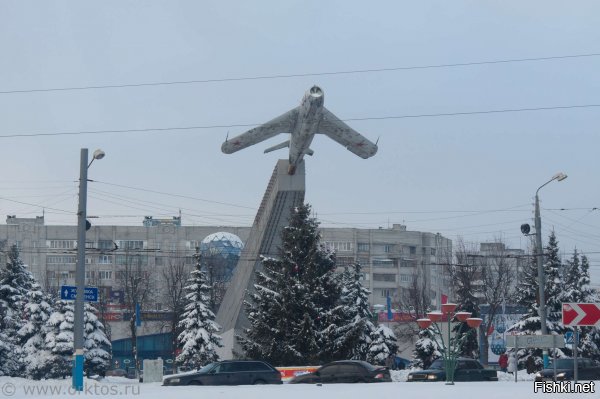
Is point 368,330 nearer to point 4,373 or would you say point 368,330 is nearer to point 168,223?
point 4,373

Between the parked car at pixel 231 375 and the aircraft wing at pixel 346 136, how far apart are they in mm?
17441

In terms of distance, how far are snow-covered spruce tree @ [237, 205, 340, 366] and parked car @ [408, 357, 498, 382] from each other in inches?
296

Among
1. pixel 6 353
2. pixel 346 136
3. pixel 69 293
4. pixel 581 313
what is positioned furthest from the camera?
pixel 346 136

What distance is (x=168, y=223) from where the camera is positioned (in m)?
123

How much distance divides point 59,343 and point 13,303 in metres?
4.78

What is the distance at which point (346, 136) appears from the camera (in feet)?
151

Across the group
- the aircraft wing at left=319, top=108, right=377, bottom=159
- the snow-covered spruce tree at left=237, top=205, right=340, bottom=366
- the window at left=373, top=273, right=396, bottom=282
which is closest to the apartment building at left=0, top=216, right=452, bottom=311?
the window at left=373, top=273, right=396, bottom=282

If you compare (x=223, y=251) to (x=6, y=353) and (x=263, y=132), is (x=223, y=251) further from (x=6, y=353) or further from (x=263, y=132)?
(x=263, y=132)

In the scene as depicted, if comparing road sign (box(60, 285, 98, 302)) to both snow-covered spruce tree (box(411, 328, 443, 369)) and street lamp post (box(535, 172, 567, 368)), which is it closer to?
street lamp post (box(535, 172, 567, 368))

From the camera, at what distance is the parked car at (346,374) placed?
30.0 m

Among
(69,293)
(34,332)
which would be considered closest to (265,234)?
(34,332)

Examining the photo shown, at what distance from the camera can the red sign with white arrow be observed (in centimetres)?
1786

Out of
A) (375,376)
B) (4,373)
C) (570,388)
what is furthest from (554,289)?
(570,388)

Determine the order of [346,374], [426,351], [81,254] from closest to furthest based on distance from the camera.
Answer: [81,254]
[346,374]
[426,351]
